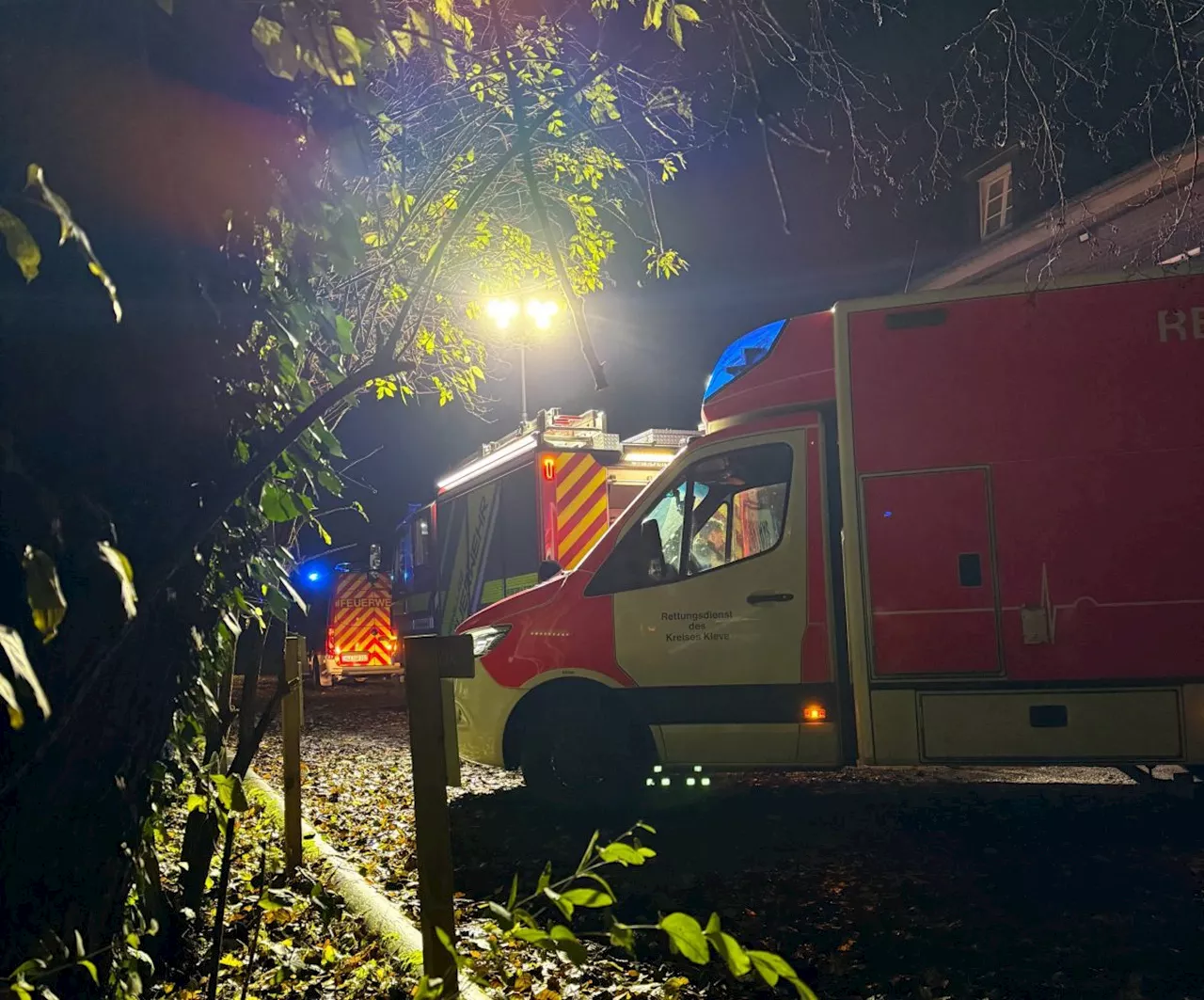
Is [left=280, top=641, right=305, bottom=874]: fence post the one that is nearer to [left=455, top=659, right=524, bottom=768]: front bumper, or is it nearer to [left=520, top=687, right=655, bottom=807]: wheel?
[left=455, top=659, right=524, bottom=768]: front bumper

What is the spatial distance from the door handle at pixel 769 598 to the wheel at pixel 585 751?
1.04 meters

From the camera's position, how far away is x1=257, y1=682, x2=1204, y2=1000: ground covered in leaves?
3480 mm

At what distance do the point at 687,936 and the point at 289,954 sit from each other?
2733 mm

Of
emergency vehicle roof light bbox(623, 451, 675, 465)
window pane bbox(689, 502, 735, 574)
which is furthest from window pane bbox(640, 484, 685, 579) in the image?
emergency vehicle roof light bbox(623, 451, 675, 465)

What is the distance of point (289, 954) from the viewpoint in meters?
3.56

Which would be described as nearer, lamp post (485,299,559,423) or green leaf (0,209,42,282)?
green leaf (0,209,42,282)

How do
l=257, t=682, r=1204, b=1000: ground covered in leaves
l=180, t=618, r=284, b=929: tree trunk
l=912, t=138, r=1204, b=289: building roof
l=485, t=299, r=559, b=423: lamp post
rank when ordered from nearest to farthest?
l=180, t=618, r=284, b=929: tree trunk < l=257, t=682, r=1204, b=1000: ground covered in leaves < l=485, t=299, r=559, b=423: lamp post < l=912, t=138, r=1204, b=289: building roof

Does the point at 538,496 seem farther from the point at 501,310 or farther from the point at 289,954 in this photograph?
the point at 289,954

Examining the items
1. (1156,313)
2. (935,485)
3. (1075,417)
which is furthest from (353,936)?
(1156,313)

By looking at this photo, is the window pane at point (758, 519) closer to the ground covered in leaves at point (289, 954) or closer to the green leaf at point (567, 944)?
the ground covered in leaves at point (289, 954)

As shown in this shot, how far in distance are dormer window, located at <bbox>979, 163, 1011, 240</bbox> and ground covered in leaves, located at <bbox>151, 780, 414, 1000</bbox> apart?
15.5m

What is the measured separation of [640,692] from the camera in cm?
589

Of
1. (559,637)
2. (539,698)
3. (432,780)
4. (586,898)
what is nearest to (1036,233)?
(559,637)

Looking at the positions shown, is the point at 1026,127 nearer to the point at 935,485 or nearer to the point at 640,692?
the point at 935,485
